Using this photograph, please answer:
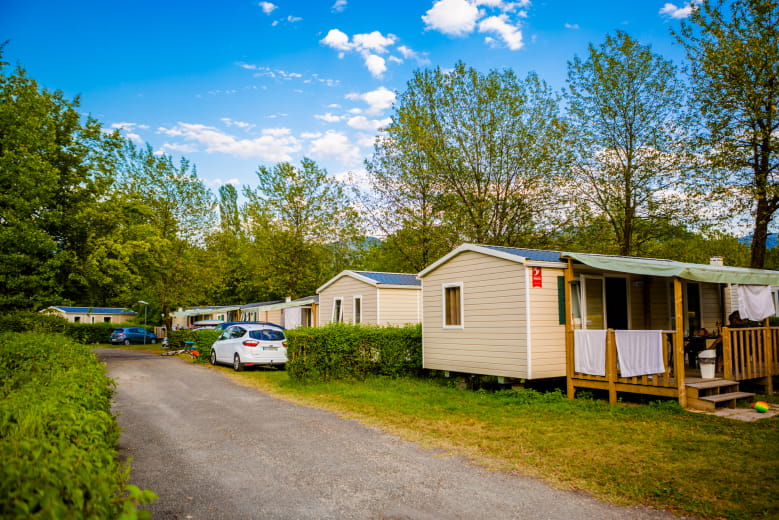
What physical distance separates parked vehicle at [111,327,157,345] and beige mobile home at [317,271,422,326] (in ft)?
88.8

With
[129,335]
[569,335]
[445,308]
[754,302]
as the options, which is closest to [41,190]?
[445,308]

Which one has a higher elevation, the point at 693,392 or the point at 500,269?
the point at 500,269

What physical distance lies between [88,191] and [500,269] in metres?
18.6

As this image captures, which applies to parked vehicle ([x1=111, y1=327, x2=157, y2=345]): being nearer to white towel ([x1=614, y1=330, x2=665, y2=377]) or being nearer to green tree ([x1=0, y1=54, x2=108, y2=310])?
green tree ([x1=0, y1=54, x2=108, y2=310])

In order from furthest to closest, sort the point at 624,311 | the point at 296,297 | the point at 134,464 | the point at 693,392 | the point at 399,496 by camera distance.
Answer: the point at 296,297 < the point at 624,311 < the point at 693,392 < the point at 134,464 < the point at 399,496

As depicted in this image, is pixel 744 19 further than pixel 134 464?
Yes

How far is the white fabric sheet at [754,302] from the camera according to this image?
1091cm

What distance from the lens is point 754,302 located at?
1102 cm

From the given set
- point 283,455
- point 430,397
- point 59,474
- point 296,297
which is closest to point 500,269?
point 430,397

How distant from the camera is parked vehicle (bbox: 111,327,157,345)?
41.4 metres

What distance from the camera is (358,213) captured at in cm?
2850

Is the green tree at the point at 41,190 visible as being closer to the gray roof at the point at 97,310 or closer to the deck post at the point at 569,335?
the deck post at the point at 569,335

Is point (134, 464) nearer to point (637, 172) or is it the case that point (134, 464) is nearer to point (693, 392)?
point (693, 392)

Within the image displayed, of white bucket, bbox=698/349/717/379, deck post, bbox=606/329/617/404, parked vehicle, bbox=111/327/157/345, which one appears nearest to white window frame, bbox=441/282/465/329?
deck post, bbox=606/329/617/404
